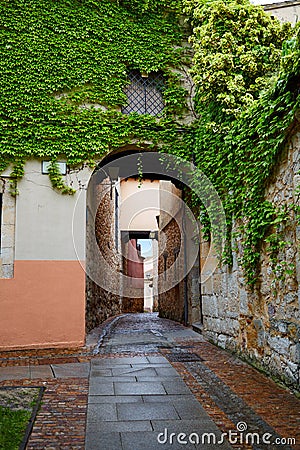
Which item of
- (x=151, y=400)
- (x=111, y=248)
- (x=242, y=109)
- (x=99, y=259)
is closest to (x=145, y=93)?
(x=242, y=109)

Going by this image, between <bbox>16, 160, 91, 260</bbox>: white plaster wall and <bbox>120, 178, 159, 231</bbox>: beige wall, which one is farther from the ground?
<bbox>120, 178, 159, 231</bbox>: beige wall

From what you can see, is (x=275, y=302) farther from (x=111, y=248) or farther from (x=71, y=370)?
(x=111, y=248)

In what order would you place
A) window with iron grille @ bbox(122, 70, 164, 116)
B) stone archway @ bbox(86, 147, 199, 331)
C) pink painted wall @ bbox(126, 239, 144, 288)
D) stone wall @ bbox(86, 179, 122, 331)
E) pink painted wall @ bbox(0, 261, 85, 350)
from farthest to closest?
pink painted wall @ bbox(126, 239, 144, 288) < stone wall @ bbox(86, 179, 122, 331) < stone archway @ bbox(86, 147, 199, 331) < window with iron grille @ bbox(122, 70, 164, 116) < pink painted wall @ bbox(0, 261, 85, 350)

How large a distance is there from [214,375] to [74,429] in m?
2.10

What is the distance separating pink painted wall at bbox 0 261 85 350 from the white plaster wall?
0.20m

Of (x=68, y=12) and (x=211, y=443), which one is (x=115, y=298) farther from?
(x=211, y=443)

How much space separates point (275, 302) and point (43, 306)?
3.88 metres

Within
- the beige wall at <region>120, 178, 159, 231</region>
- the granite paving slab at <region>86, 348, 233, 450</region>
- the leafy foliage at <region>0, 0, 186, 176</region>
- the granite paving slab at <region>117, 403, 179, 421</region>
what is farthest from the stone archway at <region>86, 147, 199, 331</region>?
the granite paving slab at <region>117, 403, 179, 421</region>

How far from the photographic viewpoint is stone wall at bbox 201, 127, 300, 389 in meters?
4.21

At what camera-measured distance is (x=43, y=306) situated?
7.05m

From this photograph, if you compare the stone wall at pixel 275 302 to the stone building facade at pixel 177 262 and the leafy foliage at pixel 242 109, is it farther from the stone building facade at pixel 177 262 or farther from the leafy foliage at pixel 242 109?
the stone building facade at pixel 177 262

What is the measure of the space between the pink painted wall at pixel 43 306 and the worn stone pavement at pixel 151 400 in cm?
59

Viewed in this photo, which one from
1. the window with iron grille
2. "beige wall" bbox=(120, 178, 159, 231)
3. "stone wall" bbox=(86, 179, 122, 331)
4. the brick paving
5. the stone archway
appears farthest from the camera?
"beige wall" bbox=(120, 178, 159, 231)

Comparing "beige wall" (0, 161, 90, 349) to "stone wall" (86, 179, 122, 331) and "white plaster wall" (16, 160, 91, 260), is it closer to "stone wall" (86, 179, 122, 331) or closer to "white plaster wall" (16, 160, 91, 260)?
"white plaster wall" (16, 160, 91, 260)
